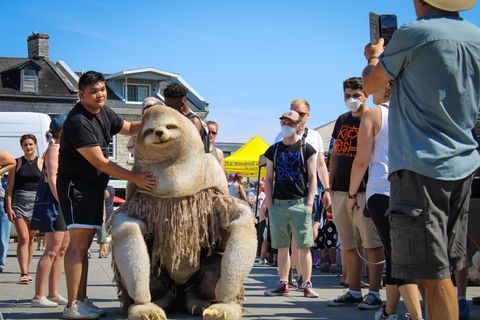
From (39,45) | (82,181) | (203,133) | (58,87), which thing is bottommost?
(82,181)

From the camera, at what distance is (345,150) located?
21.7ft

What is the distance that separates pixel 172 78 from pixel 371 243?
35706 millimetres

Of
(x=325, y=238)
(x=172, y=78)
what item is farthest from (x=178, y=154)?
(x=172, y=78)

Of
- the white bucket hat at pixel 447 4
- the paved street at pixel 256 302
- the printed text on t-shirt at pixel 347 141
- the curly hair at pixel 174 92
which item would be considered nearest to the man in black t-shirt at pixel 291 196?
the paved street at pixel 256 302

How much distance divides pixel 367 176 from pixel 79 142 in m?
2.58

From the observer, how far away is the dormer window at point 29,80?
3603 cm

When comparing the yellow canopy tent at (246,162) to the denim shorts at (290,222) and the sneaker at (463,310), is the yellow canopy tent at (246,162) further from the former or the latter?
the sneaker at (463,310)

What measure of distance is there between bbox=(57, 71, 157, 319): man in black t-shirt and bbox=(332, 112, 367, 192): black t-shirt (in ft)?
7.50

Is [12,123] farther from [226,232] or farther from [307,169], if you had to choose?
[226,232]

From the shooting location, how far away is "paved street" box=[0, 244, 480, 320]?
219 inches

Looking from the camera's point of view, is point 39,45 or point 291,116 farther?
point 39,45

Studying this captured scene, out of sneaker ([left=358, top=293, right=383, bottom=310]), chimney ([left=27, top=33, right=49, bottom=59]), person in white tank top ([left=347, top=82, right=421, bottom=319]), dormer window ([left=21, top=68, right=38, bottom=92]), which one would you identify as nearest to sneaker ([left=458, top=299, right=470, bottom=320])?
person in white tank top ([left=347, top=82, right=421, bottom=319])

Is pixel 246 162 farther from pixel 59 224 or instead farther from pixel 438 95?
pixel 438 95

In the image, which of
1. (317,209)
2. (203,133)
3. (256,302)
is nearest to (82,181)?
(203,133)
